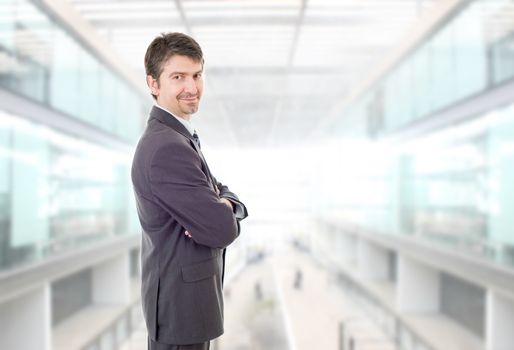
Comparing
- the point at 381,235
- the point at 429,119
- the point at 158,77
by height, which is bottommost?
the point at 381,235

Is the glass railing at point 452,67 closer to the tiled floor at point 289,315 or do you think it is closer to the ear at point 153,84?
the tiled floor at point 289,315

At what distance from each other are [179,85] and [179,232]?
0.90ft

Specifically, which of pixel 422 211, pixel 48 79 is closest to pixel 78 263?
pixel 48 79

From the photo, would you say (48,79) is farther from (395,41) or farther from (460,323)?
(460,323)

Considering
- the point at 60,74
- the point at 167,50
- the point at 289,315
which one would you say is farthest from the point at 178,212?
the point at 289,315

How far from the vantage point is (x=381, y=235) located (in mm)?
8289

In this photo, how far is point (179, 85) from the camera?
35.1 inches

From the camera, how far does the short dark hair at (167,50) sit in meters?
0.88

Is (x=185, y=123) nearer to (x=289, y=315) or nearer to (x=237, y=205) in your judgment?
(x=237, y=205)

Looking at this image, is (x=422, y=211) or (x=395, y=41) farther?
(x=422, y=211)

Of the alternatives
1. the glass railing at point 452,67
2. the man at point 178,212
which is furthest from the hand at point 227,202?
the glass railing at point 452,67

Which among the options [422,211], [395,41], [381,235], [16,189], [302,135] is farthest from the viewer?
[302,135]

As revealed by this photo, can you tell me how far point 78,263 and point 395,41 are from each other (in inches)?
172

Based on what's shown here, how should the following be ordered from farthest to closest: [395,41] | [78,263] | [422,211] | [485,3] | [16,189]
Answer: [422,211]
[395,41]
[78,263]
[485,3]
[16,189]
